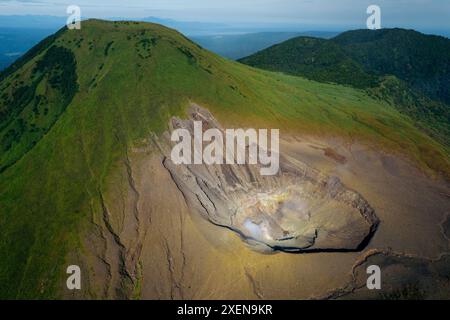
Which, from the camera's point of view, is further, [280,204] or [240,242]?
[280,204]

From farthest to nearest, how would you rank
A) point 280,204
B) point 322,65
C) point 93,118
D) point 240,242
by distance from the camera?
point 322,65, point 93,118, point 280,204, point 240,242

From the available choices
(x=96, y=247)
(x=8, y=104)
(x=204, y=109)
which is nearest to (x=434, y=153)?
(x=204, y=109)

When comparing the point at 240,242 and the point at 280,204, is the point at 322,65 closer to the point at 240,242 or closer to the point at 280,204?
the point at 280,204

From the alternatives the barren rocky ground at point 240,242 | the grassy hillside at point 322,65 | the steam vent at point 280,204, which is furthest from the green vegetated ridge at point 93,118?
the grassy hillside at point 322,65

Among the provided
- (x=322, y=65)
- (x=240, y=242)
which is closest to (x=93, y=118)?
(x=240, y=242)

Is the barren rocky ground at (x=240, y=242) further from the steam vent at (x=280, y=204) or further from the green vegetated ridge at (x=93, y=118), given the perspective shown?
the green vegetated ridge at (x=93, y=118)

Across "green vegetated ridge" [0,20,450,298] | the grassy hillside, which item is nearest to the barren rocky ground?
"green vegetated ridge" [0,20,450,298]

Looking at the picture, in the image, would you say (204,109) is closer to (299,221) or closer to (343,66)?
(299,221)
